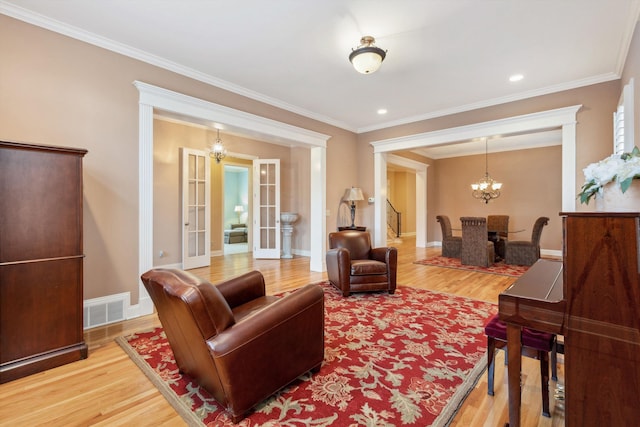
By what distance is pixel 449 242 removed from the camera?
6.90 metres

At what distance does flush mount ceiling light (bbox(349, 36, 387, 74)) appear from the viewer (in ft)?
9.20

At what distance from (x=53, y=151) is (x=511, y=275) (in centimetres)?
650

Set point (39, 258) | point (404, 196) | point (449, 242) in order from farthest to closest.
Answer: point (404, 196) < point (449, 242) < point (39, 258)

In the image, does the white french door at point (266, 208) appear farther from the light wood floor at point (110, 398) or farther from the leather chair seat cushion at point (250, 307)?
the leather chair seat cushion at point (250, 307)

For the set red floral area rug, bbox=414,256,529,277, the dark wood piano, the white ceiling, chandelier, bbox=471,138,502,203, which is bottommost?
red floral area rug, bbox=414,256,529,277

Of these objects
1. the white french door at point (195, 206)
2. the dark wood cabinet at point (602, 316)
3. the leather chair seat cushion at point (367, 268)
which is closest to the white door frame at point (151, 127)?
the white french door at point (195, 206)

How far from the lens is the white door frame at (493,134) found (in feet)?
12.9

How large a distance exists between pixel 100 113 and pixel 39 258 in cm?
158

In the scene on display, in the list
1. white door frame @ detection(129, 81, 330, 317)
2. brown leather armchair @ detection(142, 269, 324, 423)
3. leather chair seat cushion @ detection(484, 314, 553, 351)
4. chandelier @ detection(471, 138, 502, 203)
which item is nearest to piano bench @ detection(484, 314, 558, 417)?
leather chair seat cushion @ detection(484, 314, 553, 351)

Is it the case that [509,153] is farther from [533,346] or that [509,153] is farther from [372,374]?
[372,374]

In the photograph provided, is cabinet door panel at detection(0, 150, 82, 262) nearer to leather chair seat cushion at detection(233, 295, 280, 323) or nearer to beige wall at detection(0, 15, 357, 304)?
beige wall at detection(0, 15, 357, 304)

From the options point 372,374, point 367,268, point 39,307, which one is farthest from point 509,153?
point 39,307

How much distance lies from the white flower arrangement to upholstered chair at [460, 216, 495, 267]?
4921 millimetres

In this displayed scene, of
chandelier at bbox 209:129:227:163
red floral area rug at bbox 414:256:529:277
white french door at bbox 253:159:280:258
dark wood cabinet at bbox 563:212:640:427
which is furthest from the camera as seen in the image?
white french door at bbox 253:159:280:258
